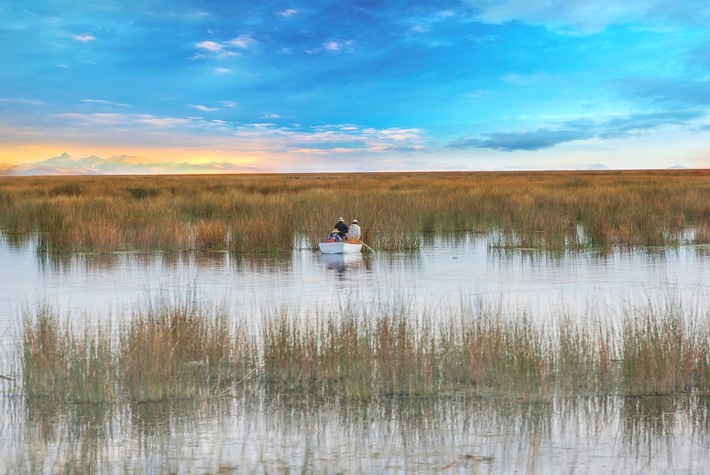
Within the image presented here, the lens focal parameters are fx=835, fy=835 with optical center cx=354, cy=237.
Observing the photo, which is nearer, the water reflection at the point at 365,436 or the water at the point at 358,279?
the water reflection at the point at 365,436

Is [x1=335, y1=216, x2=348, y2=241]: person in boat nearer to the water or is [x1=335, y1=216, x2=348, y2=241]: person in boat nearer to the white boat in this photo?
the white boat

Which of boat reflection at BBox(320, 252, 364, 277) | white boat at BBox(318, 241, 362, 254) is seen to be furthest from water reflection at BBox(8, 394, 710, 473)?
white boat at BBox(318, 241, 362, 254)

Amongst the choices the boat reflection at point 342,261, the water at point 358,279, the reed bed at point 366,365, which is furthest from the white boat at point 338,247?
the reed bed at point 366,365

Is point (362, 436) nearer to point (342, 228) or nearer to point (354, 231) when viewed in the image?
point (342, 228)

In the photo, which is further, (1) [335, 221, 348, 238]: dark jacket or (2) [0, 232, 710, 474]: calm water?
(1) [335, 221, 348, 238]: dark jacket

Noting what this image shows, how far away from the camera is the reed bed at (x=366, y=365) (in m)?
6.56

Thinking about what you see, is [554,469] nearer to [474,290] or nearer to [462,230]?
[474,290]

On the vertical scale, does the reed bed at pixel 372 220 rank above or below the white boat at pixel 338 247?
above

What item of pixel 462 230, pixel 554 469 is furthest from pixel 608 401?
pixel 462 230

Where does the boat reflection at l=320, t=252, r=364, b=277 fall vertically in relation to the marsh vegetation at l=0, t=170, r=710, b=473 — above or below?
above

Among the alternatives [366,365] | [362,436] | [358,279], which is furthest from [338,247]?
[362,436]

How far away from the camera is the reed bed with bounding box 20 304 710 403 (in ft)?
21.5

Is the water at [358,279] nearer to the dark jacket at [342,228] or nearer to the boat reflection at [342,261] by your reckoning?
the boat reflection at [342,261]

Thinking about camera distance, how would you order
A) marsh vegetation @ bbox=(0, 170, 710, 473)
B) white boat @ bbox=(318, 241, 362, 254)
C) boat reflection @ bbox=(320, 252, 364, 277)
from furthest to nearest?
white boat @ bbox=(318, 241, 362, 254)
boat reflection @ bbox=(320, 252, 364, 277)
marsh vegetation @ bbox=(0, 170, 710, 473)
